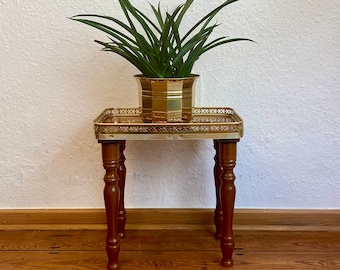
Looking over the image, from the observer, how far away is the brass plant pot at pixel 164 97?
90 cm

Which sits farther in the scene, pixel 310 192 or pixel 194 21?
pixel 310 192

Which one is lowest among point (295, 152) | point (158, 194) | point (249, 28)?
point (158, 194)

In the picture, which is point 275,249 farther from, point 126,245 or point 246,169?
point 126,245

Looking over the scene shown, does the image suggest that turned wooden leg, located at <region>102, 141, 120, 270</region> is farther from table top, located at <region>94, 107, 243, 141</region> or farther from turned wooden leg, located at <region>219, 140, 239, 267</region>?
turned wooden leg, located at <region>219, 140, 239, 267</region>

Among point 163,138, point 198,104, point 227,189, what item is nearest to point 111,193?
point 163,138

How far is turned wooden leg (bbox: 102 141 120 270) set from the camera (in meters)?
0.90

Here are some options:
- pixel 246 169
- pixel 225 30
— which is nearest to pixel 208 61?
pixel 225 30

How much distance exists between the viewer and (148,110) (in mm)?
935

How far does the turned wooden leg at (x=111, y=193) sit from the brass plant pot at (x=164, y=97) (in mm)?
125

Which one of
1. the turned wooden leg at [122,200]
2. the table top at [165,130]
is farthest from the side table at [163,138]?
the turned wooden leg at [122,200]

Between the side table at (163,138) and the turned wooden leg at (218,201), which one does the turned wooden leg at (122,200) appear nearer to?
the side table at (163,138)

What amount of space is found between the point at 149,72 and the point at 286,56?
47cm

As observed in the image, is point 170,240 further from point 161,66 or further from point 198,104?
point 161,66

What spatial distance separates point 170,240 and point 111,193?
32 cm
